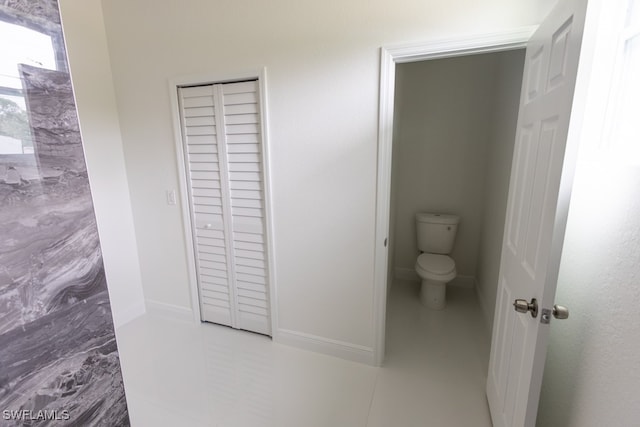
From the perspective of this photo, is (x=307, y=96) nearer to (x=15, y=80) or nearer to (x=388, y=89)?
(x=388, y=89)

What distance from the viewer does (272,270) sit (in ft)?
7.08

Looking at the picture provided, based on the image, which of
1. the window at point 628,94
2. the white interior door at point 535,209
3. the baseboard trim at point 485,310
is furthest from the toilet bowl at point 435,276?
the window at point 628,94

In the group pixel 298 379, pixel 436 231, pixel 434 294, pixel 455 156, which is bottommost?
pixel 298 379

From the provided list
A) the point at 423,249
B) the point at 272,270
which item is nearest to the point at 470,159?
the point at 423,249

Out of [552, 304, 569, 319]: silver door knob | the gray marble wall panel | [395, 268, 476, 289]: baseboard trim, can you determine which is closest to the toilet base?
[395, 268, 476, 289]: baseboard trim

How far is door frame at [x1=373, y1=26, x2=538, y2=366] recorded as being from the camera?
4.69ft

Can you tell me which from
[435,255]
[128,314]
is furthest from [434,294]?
[128,314]

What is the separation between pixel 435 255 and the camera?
2.86 meters

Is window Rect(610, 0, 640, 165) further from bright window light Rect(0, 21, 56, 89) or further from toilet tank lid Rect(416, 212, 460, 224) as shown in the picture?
toilet tank lid Rect(416, 212, 460, 224)

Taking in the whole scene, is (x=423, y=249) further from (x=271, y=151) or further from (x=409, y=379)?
(x=271, y=151)

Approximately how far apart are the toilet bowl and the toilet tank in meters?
0.13

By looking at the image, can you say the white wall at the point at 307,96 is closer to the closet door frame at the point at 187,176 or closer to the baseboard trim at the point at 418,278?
the closet door frame at the point at 187,176

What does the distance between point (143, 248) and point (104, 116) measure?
1.13m

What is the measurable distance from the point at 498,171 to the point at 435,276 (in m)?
1.01
